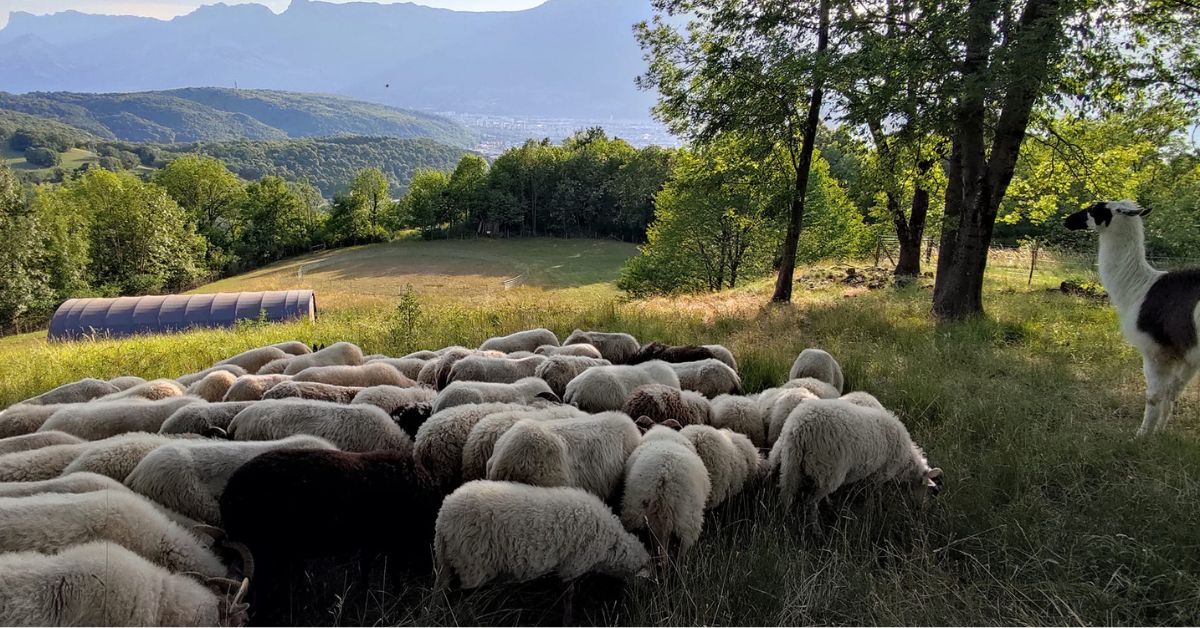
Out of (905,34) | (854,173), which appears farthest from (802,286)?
(905,34)

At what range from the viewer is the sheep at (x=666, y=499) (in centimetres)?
359

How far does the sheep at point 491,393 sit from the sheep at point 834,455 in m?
2.50

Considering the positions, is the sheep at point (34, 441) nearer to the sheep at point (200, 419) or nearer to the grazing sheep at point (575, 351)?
the sheep at point (200, 419)

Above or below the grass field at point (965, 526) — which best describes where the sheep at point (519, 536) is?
above

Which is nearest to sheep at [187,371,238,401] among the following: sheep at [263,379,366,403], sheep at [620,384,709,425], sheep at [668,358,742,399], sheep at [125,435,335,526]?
sheep at [263,379,366,403]

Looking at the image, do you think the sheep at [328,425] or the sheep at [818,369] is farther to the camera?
the sheep at [818,369]

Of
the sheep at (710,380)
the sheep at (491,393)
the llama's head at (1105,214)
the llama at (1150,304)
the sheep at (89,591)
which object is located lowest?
the sheep at (710,380)

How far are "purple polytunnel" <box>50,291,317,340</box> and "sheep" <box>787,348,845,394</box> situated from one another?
20.4 meters

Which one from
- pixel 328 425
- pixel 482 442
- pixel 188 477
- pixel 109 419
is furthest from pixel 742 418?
pixel 109 419

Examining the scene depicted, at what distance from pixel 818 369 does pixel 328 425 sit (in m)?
5.77

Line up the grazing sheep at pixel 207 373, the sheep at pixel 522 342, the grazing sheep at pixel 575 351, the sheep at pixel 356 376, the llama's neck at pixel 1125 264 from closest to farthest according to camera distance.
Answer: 1. the llama's neck at pixel 1125 264
2. the sheep at pixel 356 376
3. the grazing sheep at pixel 207 373
4. the grazing sheep at pixel 575 351
5. the sheep at pixel 522 342

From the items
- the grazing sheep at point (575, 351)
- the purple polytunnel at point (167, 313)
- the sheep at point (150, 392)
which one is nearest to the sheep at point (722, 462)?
the grazing sheep at point (575, 351)

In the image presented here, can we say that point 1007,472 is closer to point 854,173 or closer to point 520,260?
point 854,173

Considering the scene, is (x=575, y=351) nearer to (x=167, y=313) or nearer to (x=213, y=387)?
(x=213, y=387)
